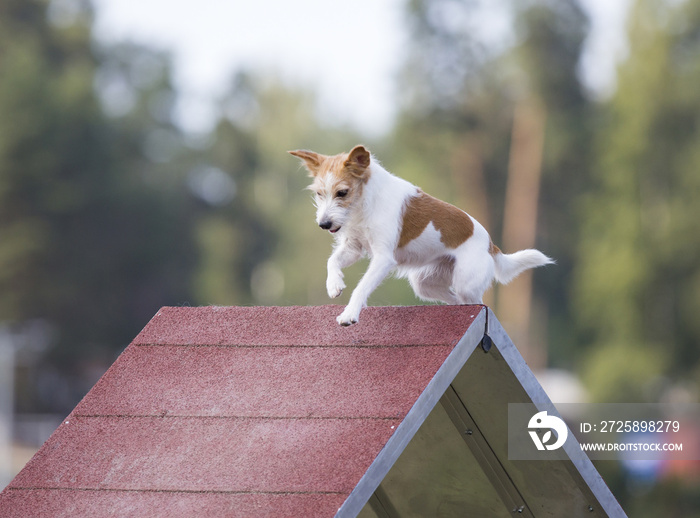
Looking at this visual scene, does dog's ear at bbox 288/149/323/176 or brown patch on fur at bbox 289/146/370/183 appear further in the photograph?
dog's ear at bbox 288/149/323/176

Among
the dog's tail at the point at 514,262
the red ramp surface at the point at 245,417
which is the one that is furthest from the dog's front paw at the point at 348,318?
the dog's tail at the point at 514,262

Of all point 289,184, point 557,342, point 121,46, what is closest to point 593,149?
point 557,342

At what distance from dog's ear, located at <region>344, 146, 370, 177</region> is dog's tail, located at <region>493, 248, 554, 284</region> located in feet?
2.83

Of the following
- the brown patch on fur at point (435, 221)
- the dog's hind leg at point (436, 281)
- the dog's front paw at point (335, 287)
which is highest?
the brown patch on fur at point (435, 221)

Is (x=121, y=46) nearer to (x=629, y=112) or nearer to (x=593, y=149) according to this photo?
(x=593, y=149)

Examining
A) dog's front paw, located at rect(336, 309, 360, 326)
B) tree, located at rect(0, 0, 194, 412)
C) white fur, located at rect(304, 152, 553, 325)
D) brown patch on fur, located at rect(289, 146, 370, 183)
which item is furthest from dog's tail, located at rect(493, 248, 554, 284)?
tree, located at rect(0, 0, 194, 412)

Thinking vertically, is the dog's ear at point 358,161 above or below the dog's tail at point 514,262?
above

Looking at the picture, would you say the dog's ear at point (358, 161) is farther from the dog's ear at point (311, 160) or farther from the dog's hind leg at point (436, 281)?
the dog's hind leg at point (436, 281)

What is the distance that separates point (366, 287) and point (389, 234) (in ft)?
0.88

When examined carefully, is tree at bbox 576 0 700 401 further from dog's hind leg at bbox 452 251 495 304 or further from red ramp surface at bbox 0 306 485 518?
red ramp surface at bbox 0 306 485 518

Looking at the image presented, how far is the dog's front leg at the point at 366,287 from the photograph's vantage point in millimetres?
4090

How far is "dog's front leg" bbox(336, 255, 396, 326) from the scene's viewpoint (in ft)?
13.4

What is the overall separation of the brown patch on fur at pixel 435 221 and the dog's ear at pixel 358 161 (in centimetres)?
29

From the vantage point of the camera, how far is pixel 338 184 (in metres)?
4.18
